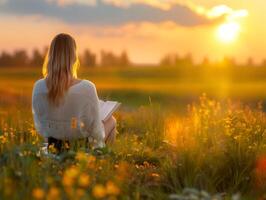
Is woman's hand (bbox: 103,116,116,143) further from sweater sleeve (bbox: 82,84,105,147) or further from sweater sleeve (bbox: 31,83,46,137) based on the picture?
sweater sleeve (bbox: 31,83,46,137)

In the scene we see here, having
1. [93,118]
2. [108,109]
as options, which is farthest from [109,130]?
[93,118]

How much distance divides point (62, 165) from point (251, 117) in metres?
4.22

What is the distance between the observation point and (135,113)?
42.3 feet

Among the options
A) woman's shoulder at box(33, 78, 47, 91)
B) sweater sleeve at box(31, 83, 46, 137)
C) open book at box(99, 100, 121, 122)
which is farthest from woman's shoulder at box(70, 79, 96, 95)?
open book at box(99, 100, 121, 122)

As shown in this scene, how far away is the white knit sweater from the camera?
7.54m

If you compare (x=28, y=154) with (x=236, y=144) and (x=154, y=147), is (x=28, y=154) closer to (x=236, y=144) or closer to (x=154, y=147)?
(x=236, y=144)

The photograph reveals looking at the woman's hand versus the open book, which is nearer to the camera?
the open book

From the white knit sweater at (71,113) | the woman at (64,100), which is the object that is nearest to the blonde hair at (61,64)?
the woman at (64,100)

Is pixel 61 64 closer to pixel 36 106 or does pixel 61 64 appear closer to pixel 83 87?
pixel 83 87

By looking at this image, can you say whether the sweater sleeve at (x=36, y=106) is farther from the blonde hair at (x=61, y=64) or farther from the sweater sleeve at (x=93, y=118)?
the sweater sleeve at (x=93, y=118)

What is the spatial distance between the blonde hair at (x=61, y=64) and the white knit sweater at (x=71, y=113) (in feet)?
0.40

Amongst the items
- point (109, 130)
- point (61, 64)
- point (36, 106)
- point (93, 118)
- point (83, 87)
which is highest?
point (61, 64)

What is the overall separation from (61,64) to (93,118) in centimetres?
79

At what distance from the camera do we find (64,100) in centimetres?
753
